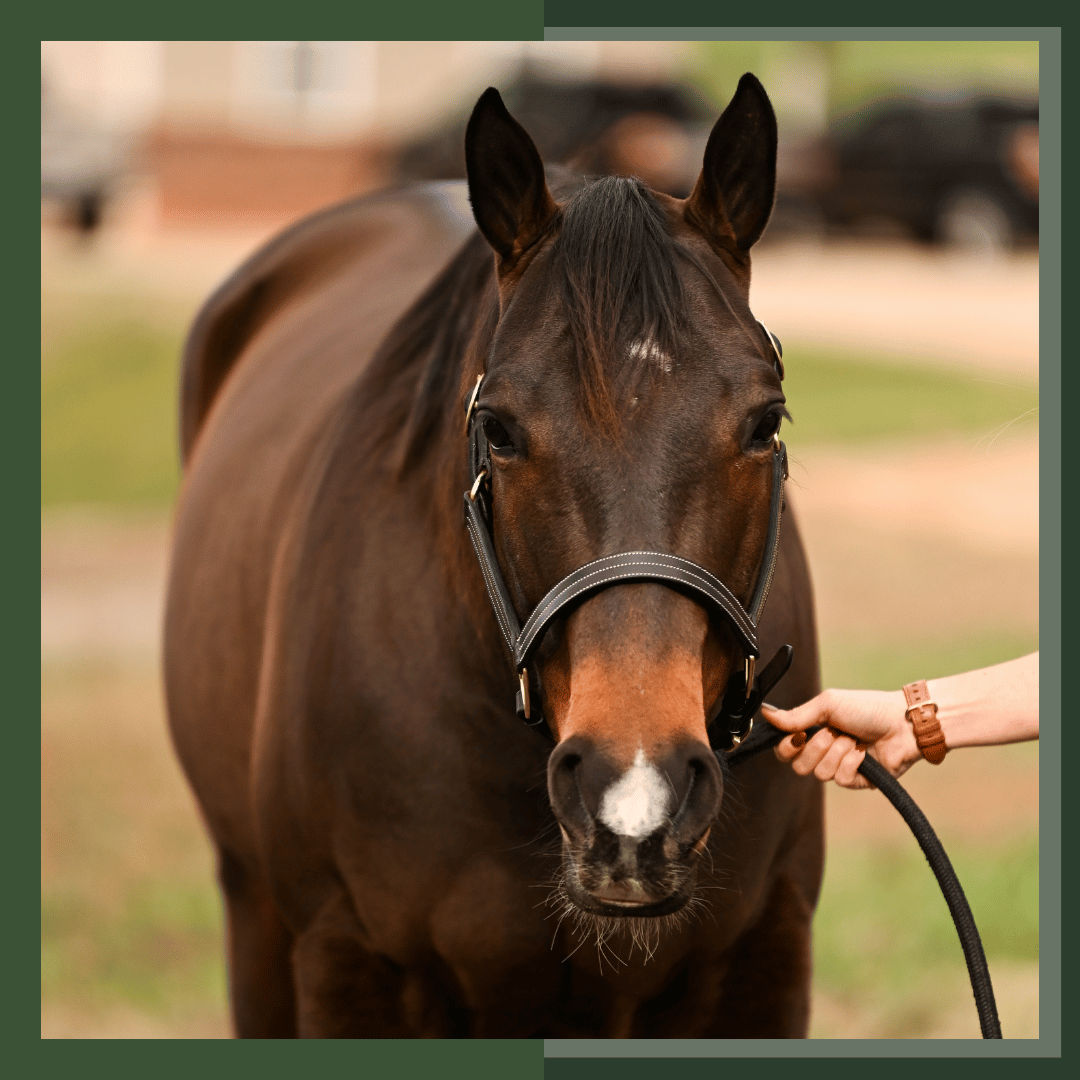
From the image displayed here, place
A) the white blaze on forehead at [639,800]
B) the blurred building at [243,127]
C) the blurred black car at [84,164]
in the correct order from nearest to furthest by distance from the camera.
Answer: the white blaze on forehead at [639,800] → the blurred building at [243,127] → the blurred black car at [84,164]

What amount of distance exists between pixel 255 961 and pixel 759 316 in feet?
12.4

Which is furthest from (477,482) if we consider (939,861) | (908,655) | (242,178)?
(242,178)

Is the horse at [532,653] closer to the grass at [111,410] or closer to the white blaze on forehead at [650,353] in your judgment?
the white blaze on forehead at [650,353]

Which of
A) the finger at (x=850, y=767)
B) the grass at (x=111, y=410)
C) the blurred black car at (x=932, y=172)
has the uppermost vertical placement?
the blurred black car at (x=932, y=172)

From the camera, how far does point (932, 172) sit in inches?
592

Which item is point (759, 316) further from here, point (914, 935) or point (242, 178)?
point (242, 178)

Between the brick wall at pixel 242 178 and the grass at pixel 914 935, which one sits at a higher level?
the brick wall at pixel 242 178

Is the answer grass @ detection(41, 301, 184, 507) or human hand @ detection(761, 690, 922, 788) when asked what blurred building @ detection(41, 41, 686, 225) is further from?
human hand @ detection(761, 690, 922, 788)

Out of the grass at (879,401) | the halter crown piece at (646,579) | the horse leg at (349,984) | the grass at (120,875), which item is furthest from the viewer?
the grass at (879,401)

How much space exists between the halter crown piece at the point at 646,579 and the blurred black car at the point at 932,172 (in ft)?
43.6

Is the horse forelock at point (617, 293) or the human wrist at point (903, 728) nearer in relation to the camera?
the horse forelock at point (617, 293)

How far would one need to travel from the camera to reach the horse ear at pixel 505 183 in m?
2.05

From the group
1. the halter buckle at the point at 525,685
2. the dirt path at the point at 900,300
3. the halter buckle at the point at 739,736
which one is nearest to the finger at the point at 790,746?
the halter buckle at the point at 739,736

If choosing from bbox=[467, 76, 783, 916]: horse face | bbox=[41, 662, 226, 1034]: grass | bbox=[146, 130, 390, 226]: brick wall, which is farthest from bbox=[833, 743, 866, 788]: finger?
bbox=[146, 130, 390, 226]: brick wall
